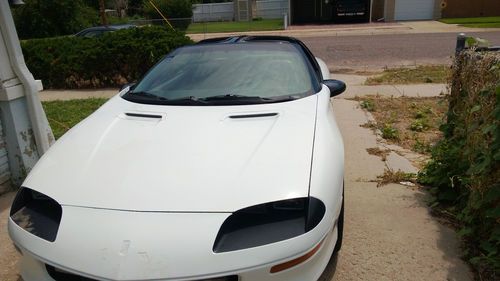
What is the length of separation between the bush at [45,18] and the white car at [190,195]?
28777 mm

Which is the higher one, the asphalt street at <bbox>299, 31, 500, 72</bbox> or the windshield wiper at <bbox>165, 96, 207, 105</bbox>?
the windshield wiper at <bbox>165, 96, 207, 105</bbox>

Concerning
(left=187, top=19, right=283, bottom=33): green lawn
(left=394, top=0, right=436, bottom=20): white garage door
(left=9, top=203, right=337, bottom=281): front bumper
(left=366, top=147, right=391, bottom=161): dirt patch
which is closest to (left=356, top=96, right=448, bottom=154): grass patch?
(left=366, top=147, right=391, bottom=161): dirt patch

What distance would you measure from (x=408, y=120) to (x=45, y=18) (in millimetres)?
28433

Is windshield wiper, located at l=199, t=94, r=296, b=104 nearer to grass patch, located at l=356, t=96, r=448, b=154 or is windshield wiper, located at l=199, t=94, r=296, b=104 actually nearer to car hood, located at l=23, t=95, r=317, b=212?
car hood, located at l=23, t=95, r=317, b=212

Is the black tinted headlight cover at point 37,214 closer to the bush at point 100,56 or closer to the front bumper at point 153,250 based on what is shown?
the front bumper at point 153,250

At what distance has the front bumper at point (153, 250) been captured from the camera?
180cm

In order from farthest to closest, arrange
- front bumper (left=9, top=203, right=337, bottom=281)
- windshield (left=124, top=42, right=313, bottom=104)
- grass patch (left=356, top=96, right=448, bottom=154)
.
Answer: grass patch (left=356, top=96, right=448, bottom=154) → windshield (left=124, top=42, right=313, bottom=104) → front bumper (left=9, top=203, right=337, bottom=281)

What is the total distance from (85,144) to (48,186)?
44cm

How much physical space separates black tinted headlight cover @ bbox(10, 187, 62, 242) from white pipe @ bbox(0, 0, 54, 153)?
2061 mm

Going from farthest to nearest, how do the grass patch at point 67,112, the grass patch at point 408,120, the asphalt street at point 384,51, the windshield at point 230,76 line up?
1. the asphalt street at point 384,51
2. the grass patch at point 67,112
3. the grass patch at point 408,120
4. the windshield at point 230,76

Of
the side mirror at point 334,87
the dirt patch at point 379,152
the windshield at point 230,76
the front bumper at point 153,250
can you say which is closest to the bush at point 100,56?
the windshield at point 230,76

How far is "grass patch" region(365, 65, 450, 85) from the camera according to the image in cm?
827

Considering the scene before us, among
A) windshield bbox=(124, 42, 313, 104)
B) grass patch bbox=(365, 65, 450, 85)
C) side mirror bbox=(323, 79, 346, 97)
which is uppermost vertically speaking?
windshield bbox=(124, 42, 313, 104)

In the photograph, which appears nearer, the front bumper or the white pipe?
the front bumper
